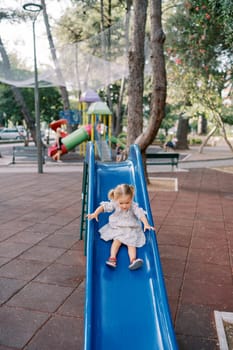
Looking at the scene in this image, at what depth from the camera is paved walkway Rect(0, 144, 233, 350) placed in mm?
2900

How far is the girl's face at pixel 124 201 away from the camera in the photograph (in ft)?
11.2

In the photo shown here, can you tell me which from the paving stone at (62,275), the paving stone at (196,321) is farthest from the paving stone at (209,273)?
the paving stone at (62,275)

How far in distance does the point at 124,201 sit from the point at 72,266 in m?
1.28

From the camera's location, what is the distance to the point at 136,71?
31.0 ft

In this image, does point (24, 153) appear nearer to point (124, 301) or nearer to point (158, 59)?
point (158, 59)

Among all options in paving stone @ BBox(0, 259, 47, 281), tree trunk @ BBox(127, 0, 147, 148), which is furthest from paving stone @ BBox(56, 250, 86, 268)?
tree trunk @ BBox(127, 0, 147, 148)

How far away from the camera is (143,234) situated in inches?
138

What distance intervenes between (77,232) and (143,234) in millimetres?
2294

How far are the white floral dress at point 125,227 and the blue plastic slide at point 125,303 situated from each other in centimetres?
8

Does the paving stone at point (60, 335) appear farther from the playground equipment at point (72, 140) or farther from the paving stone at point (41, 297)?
the playground equipment at point (72, 140)

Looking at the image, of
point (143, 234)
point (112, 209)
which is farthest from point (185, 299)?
point (112, 209)

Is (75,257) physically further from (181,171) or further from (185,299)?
(181,171)

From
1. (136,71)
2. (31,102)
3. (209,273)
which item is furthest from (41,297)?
(31,102)

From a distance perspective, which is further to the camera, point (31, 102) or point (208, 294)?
point (31, 102)
